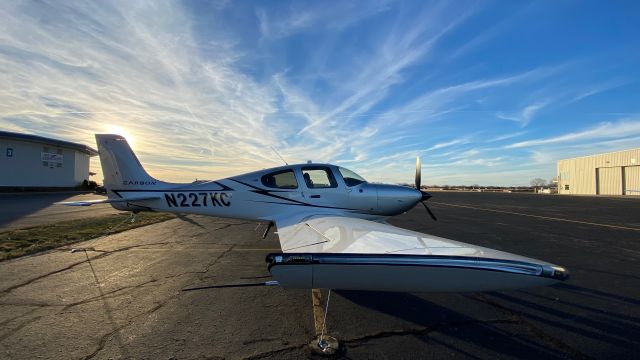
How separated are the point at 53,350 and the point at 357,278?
3453 mm

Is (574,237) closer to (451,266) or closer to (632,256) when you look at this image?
(632,256)

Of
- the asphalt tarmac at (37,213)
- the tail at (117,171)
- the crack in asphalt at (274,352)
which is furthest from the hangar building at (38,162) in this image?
the crack in asphalt at (274,352)

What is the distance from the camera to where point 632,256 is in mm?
8320

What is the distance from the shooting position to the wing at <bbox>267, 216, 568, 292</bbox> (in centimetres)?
333

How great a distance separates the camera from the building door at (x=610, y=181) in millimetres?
53250

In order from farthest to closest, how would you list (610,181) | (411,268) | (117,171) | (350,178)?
(610,181)
(117,171)
(350,178)
(411,268)

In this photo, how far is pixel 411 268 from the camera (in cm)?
345

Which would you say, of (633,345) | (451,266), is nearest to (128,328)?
(451,266)

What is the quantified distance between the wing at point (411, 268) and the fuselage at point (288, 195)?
3.74 metres

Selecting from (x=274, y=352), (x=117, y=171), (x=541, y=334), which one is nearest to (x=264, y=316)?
(x=274, y=352)

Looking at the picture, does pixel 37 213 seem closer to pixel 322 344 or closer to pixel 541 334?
pixel 322 344

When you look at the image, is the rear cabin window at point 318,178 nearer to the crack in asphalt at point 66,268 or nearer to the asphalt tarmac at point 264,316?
the asphalt tarmac at point 264,316

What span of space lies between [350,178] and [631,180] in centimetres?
6351

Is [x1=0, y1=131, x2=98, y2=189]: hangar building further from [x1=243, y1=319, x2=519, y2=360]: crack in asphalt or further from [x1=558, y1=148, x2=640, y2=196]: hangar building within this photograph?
[x1=558, y1=148, x2=640, y2=196]: hangar building
